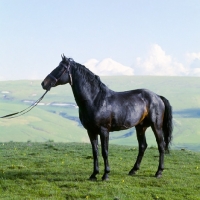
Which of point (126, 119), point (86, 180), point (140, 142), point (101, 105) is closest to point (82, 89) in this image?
point (101, 105)

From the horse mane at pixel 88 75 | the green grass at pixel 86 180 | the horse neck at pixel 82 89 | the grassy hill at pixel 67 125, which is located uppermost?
the horse mane at pixel 88 75

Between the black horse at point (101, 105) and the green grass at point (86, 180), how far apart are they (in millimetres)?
649

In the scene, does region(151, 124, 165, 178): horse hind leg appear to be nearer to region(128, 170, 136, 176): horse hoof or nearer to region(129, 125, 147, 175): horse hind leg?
region(129, 125, 147, 175): horse hind leg

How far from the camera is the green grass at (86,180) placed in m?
8.12

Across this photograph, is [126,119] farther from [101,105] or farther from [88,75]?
[88,75]

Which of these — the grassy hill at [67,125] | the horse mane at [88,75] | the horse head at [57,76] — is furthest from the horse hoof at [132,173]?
the grassy hill at [67,125]

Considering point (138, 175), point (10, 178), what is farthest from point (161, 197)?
point (10, 178)

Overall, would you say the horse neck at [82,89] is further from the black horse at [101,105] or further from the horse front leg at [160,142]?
the horse front leg at [160,142]

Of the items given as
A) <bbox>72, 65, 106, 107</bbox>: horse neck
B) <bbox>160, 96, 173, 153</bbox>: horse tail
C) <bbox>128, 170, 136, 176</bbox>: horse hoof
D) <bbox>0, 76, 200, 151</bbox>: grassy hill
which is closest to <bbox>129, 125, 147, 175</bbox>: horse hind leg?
<bbox>128, 170, 136, 176</bbox>: horse hoof

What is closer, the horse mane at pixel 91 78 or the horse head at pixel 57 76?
the horse head at pixel 57 76

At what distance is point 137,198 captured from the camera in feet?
25.9

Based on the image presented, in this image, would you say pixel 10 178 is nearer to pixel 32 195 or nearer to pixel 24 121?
pixel 32 195

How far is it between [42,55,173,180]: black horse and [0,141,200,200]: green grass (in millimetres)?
649

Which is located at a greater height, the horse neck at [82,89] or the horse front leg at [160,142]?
the horse neck at [82,89]
